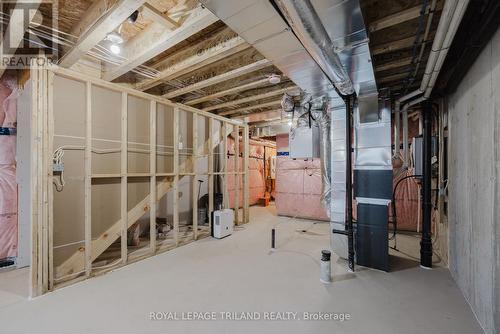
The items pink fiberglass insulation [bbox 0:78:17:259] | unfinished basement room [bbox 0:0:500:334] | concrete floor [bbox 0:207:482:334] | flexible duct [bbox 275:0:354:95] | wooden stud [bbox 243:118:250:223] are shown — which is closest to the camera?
flexible duct [bbox 275:0:354:95]

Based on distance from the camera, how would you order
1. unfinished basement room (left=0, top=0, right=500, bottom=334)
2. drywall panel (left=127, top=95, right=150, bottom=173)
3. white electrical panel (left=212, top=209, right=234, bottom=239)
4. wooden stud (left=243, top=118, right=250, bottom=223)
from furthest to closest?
wooden stud (left=243, top=118, right=250, bottom=223) < white electrical panel (left=212, top=209, right=234, bottom=239) < drywall panel (left=127, top=95, right=150, bottom=173) < unfinished basement room (left=0, top=0, right=500, bottom=334)

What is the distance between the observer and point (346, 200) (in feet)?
10.2

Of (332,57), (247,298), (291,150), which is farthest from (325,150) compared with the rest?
(247,298)

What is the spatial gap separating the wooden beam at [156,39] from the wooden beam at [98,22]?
1.34 ft

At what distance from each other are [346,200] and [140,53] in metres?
3.00

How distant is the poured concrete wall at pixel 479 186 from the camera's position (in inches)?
63.8

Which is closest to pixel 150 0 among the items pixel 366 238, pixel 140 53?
pixel 140 53

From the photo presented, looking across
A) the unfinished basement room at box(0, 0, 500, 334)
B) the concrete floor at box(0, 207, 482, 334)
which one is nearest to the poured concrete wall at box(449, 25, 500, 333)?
the unfinished basement room at box(0, 0, 500, 334)

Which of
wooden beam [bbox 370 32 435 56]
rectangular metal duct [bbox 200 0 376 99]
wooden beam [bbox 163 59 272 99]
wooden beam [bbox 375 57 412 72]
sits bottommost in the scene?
rectangular metal duct [bbox 200 0 376 99]

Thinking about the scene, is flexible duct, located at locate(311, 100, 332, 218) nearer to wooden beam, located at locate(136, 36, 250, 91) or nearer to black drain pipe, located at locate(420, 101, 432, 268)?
black drain pipe, located at locate(420, 101, 432, 268)

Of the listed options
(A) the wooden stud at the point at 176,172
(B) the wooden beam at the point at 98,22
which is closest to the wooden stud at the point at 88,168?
(B) the wooden beam at the point at 98,22

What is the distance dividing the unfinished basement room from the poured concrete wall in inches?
0.8

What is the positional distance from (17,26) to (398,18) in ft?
10.0

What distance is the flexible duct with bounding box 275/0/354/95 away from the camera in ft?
4.26
